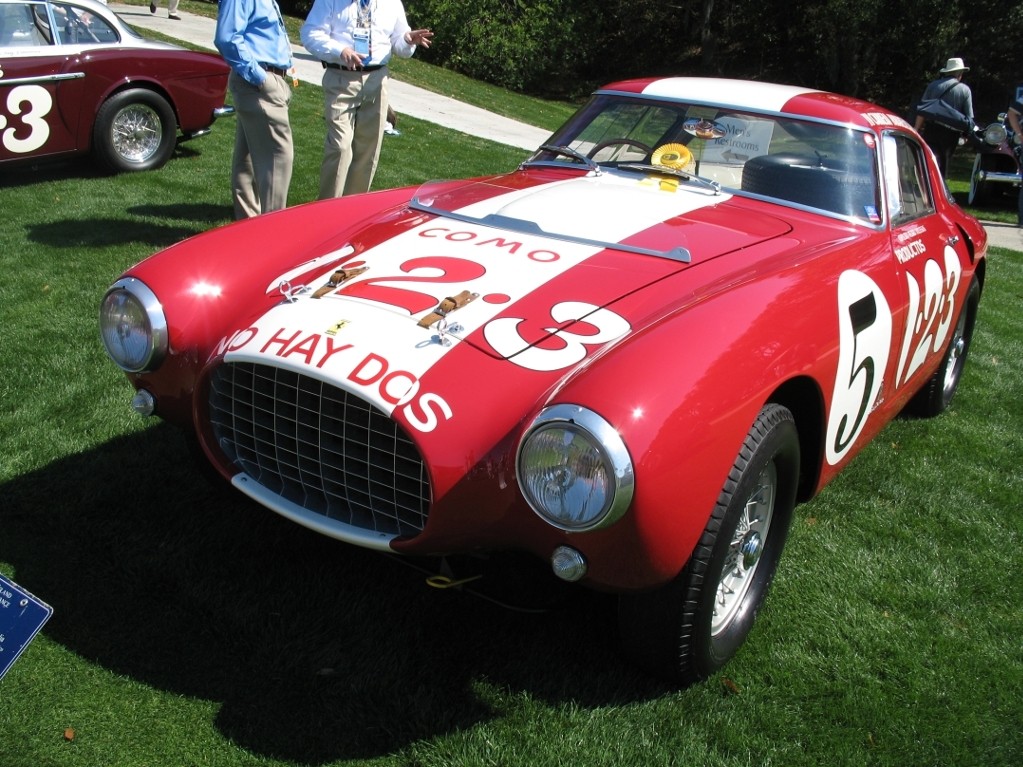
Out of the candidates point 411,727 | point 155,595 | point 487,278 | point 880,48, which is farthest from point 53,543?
point 880,48

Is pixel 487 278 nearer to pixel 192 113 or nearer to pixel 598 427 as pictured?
pixel 598 427

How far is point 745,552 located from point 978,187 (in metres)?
11.3

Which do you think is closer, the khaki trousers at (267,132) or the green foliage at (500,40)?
the khaki trousers at (267,132)

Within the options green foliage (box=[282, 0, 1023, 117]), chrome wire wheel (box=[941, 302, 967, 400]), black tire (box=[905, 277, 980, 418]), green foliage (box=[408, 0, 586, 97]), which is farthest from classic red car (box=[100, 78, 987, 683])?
green foliage (box=[282, 0, 1023, 117])

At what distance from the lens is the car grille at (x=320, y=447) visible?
8.18 ft

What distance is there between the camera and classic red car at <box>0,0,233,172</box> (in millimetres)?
7285

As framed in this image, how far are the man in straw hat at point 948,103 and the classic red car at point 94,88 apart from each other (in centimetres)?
752

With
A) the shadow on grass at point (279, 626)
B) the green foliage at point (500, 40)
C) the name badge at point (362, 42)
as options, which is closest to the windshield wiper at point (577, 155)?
the shadow on grass at point (279, 626)

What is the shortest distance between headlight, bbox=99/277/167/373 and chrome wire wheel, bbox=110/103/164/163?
217 inches

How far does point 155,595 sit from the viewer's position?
3004mm

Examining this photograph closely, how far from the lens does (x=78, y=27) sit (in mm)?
7734

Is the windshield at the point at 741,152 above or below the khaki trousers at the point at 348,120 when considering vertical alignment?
above

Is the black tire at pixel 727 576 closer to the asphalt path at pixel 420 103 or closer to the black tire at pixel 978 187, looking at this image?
the asphalt path at pixel 420 103

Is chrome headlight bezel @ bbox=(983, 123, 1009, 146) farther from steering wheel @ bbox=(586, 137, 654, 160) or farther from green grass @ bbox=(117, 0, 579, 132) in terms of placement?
green grass @ bbox=(117, 0, 579, 132)
